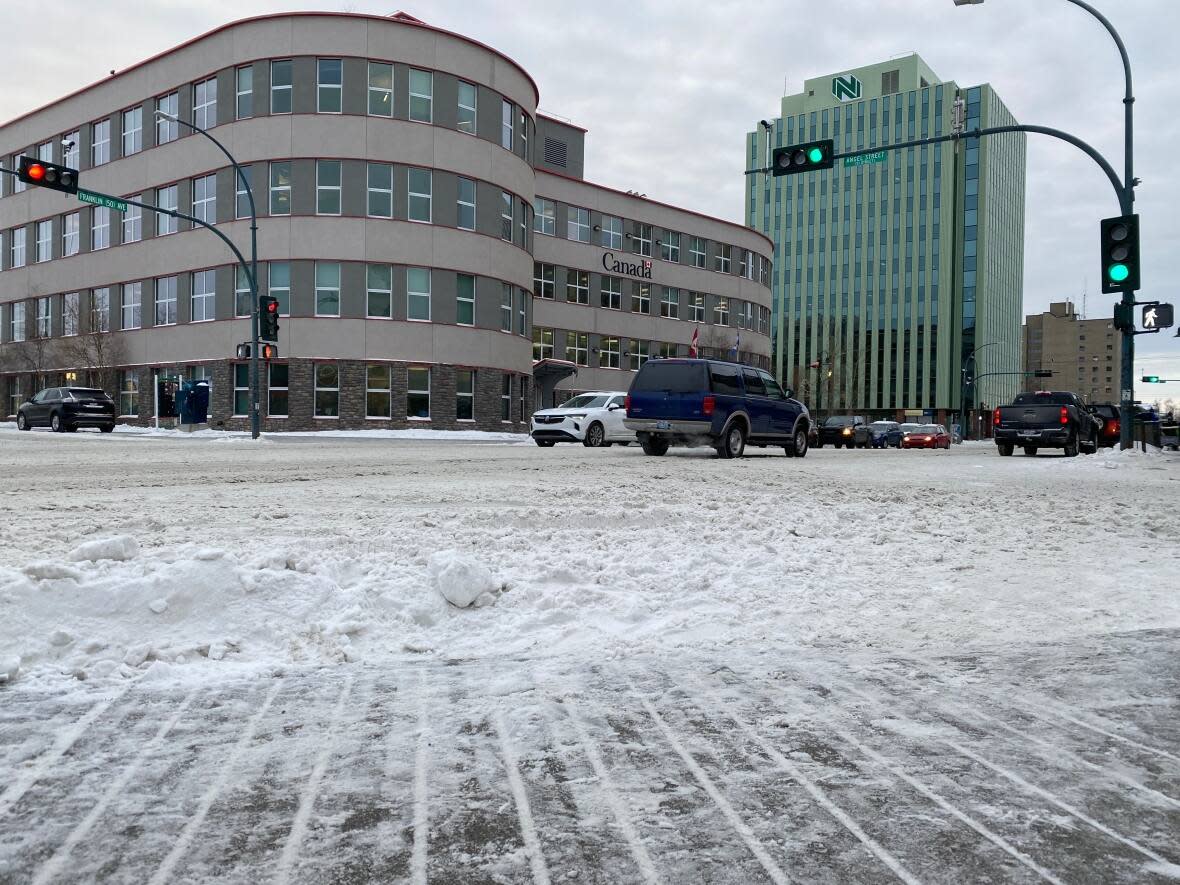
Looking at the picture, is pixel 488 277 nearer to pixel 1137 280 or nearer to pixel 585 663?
pixel 1137 280

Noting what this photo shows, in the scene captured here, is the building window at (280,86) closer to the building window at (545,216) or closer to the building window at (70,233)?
the building window at (70,233)

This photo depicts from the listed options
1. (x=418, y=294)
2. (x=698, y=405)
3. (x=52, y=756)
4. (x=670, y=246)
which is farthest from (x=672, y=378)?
(x=670, y=246)

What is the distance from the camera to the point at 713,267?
60406 mm

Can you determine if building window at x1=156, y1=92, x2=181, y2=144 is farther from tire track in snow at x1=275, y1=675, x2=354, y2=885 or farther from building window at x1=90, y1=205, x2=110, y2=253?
tire track in snow at x1=275, y1=675, x2=354, y2=885

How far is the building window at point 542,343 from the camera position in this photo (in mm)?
50406

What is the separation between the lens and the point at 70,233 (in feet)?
151

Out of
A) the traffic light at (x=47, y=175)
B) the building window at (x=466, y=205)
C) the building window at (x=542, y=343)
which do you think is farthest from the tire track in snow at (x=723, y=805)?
the building window at (x=542, y=343)

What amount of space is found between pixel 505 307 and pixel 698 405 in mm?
23761

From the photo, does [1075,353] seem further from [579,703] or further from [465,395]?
[579,703]

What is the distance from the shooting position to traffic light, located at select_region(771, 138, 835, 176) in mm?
17172

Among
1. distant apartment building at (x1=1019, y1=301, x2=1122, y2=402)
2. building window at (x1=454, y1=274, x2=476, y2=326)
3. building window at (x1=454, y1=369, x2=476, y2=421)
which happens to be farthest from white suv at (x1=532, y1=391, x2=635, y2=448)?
distant apartment building at (x1=1019, y1=301, x2=1122, y2=402)

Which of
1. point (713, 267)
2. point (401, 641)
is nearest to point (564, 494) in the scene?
point (401, 641)

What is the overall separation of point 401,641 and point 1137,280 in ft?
55.3

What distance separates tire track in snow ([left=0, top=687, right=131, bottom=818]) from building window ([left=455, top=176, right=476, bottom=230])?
36.4 m
